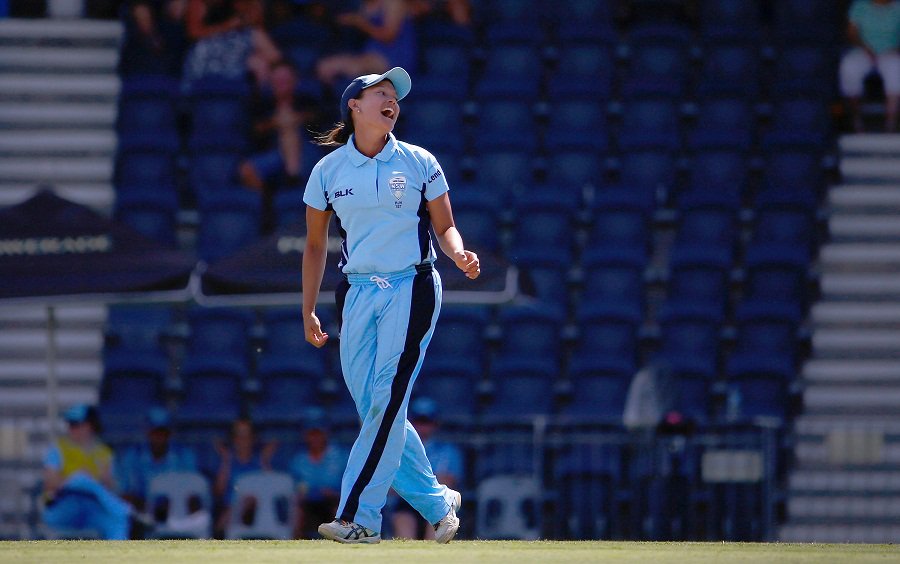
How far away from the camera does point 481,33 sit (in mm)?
17922

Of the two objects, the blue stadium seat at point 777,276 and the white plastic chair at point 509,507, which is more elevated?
the blue stadium seat at point 777,276

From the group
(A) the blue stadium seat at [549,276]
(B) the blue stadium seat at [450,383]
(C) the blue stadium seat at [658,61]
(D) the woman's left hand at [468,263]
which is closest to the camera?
(D) the woman's left hand at [468,263]

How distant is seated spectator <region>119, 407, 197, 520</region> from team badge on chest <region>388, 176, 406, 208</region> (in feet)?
20.5

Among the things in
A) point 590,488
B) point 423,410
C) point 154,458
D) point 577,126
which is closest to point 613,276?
point 577,126

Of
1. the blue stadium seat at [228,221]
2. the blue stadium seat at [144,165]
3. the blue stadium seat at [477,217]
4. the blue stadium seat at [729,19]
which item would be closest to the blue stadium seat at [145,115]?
the blue stadium seat at [144,165]

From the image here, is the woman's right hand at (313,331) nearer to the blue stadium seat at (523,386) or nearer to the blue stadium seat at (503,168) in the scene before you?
the blue stadium seat at (523,386)

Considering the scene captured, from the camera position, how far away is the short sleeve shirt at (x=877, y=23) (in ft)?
55.6

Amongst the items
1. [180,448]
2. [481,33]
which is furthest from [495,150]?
[180,448]

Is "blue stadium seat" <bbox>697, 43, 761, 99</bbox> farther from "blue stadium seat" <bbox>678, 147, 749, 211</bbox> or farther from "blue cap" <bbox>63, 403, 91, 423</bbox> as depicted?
"blue cap" <bbox>63, 403, 91, 423</bbox>

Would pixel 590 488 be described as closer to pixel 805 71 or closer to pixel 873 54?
pixel 805 71

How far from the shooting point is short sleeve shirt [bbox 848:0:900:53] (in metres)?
17.0

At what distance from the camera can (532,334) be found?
15.1 meters

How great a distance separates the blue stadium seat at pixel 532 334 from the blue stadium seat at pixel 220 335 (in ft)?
7.45

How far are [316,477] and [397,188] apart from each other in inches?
232
